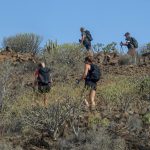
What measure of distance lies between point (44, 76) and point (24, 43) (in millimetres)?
13866

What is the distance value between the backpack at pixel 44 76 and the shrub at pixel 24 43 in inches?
512

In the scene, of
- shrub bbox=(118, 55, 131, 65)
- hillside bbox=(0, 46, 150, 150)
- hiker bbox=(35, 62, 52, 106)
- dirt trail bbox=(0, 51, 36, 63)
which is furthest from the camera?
dirt trail bbox=(0, 51, 36, 63)

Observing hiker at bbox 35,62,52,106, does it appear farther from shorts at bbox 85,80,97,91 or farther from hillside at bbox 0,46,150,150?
shorts at bbox 85,80,97,91

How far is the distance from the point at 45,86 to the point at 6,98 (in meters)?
1.14

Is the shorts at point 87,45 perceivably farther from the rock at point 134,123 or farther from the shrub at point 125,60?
the rock at point 134,123

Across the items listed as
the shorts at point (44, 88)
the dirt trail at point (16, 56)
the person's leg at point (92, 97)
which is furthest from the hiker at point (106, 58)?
the person's leg at point (92, 97)

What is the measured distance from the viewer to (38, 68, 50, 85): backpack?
2109 centimetres

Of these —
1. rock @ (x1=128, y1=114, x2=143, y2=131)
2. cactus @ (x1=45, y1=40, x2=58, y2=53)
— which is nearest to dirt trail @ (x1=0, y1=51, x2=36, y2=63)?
cactus @ (x1=45, y1=40, x2=58, y2=53)

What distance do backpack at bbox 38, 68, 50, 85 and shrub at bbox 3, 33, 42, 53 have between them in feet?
42.6

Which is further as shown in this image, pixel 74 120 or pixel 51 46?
pixel 51 46

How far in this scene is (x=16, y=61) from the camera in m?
31.1

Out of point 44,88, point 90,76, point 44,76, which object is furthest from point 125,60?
point 90,76

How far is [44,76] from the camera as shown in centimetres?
2123

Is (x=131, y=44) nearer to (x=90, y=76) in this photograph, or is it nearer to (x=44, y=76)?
(x=44, y=76)
